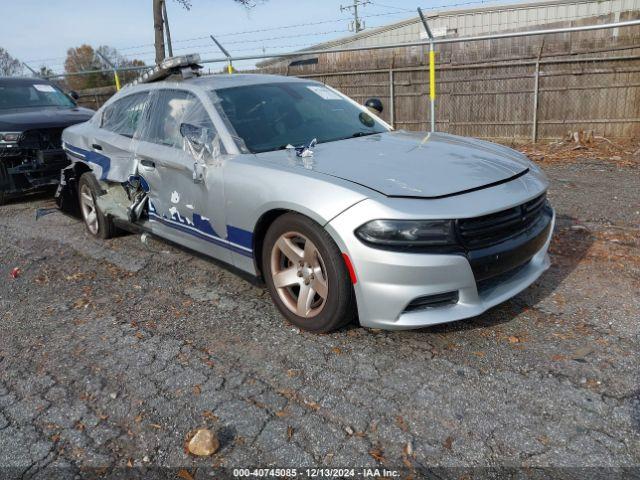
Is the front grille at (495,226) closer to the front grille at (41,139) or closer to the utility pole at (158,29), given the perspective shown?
the front grille at (41,139)

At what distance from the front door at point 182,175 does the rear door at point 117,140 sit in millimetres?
191

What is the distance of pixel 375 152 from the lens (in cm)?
357

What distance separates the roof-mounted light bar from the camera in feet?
15.4

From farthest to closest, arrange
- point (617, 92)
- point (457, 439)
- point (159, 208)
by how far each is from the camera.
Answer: point (617, 92)
point (159, 208)
point (457, 439)

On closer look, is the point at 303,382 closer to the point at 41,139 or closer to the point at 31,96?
the point at 41,139

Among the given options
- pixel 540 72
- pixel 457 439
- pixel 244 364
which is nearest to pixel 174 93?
pixel 244 364

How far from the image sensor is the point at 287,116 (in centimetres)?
410

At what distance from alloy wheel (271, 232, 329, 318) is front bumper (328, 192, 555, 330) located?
28 cm

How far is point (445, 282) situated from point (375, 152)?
1.15 m

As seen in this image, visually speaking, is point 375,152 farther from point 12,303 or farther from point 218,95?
point 12,303

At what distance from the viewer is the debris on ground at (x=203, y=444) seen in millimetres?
2307

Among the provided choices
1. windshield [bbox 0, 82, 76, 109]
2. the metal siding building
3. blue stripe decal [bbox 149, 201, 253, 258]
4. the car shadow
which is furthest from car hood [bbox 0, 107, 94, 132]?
the metal siding building

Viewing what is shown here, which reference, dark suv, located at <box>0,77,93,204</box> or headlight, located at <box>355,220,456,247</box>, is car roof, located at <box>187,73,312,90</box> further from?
dark suv, located at <box>0,77,93,204</box>

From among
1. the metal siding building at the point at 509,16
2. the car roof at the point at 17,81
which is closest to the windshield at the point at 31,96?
Answer: the car roof at the point at 17,81
